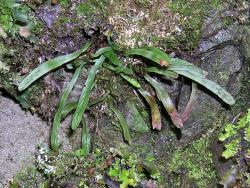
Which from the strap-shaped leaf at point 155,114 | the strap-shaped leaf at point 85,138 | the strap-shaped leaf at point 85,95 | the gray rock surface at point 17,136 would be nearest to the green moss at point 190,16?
the strap-shaped leaf at point 155,114

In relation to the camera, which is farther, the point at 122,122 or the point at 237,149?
the point at 122,122

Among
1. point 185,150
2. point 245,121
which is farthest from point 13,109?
point 245,121

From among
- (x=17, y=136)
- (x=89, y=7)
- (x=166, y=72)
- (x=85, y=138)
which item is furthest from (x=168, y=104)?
(x=17, y=136)

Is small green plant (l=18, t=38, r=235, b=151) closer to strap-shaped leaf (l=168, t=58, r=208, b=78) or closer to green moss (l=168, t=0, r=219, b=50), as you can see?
strap-shaped leaf (l=168, t=58, r=208, b=78)

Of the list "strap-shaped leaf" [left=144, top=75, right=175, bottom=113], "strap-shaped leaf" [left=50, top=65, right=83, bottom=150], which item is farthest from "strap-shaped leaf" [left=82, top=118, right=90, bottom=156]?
"strap-shaped leaf" [left=144, top=75, right=175, bottom=113]

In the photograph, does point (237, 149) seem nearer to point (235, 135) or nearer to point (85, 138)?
point (235, 135)
